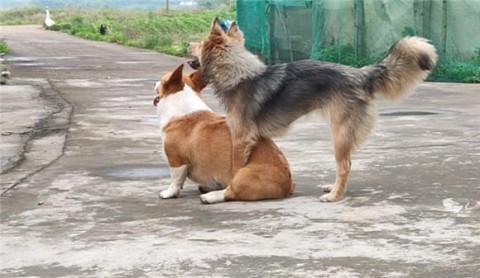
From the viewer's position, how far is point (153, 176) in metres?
7.57

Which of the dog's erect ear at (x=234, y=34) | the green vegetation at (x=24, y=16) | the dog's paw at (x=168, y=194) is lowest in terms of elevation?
the green vegetation at (x=24, y=16)

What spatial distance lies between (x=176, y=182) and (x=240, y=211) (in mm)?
826

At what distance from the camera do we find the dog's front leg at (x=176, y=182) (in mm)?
6625

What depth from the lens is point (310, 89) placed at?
638 centimetres

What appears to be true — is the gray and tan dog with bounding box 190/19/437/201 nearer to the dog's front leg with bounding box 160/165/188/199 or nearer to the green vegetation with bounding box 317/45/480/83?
the dog's front leg with bounding box 160/165/188/199

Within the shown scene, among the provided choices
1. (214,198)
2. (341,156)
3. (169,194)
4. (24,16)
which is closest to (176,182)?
(169,194)

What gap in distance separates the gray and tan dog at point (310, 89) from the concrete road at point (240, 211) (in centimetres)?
33

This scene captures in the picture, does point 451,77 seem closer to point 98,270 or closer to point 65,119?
point 65,119

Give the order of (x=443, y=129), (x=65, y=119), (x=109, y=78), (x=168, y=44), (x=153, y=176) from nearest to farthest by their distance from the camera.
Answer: (x=153, y=176) < (x=443, y=129) < (x=65, y=119) < (x=109, y=78) < (x=168, y=44)

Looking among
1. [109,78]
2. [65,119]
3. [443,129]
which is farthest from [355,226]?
[109,78]

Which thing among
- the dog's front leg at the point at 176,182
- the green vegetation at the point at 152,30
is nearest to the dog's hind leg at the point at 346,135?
the dog's front leg at the point at 176,182

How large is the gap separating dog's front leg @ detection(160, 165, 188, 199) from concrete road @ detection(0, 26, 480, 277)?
0.11 metres

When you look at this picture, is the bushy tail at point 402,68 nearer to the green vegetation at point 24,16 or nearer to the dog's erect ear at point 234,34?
the dog's erect ear at point 234,34

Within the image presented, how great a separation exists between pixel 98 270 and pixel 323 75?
253 cm
